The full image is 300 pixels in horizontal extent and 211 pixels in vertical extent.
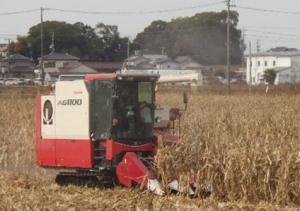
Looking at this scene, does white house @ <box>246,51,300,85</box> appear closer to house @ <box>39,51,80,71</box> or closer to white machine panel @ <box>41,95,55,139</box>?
house @ <box>39,51,80,71</box>

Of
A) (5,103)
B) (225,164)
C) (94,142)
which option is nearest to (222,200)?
(225,164)

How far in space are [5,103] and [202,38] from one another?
53061 mm

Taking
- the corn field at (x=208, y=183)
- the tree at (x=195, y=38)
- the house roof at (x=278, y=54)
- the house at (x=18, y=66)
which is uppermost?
the tree at (x=195, y=38)

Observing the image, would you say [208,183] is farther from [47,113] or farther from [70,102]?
[47,113]

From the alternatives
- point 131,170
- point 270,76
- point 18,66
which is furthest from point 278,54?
point 131,170

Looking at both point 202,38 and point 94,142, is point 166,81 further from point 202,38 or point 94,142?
point 202,38

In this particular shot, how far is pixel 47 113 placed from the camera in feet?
40.7

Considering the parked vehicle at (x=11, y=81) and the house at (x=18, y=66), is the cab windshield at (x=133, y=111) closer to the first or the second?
the parked vehicle at (x=11, y=81)

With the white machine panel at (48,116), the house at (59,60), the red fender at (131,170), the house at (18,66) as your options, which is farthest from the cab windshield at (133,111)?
the house at (18,66)

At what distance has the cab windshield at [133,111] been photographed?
1141cm

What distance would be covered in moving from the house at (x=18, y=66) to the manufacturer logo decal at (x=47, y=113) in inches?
2433

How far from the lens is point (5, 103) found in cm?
2558

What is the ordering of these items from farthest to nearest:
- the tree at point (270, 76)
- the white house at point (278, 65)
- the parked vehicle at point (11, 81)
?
the white house at point (278, 65)
the tree at point (270, 76)
the parked vehicle at point (11, 81)

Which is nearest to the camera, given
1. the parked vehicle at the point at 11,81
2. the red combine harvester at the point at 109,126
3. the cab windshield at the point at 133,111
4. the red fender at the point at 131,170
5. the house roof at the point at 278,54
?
the red fender at the point at 131,170
